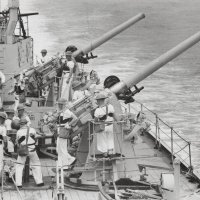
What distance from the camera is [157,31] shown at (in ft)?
165

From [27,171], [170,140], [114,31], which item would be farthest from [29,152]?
[170,140]

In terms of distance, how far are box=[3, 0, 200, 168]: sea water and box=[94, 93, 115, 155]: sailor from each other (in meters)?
8.48

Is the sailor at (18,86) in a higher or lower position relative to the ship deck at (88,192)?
higher

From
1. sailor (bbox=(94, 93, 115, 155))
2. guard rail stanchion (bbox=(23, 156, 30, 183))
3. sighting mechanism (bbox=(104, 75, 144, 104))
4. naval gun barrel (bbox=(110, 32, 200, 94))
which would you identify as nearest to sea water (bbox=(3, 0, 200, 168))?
naval gun barrel (bbox=(110, 32, 200, 94))

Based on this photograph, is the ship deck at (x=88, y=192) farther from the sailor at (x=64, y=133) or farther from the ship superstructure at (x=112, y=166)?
the sailor at (x=64, y=133)

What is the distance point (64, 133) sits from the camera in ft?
34.7

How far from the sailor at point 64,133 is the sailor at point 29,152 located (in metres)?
0.45

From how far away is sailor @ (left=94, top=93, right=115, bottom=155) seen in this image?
1033 cm

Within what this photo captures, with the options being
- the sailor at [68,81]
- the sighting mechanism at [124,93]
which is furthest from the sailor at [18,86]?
the sighting mechanism at [124,93]

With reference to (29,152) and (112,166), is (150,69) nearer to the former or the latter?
(112,166)

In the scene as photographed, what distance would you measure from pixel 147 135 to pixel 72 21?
42705mm

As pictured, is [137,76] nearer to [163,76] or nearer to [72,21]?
[163,76]

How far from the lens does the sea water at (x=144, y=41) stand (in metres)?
27.0

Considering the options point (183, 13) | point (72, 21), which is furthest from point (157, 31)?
point (183, 13)
